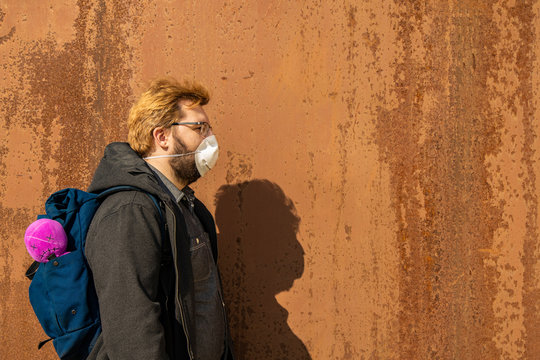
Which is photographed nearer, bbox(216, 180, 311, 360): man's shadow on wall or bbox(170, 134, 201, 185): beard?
bbox(170, 134, 201, 185): beard

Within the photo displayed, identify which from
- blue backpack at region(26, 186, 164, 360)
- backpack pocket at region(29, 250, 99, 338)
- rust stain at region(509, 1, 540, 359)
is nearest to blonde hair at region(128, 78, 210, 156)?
blue backpack at region(26, 186, 164, 360)

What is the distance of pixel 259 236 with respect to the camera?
2166 mm

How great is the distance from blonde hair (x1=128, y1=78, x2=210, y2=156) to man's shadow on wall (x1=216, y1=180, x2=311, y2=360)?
0.57 meters

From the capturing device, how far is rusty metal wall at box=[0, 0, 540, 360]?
2.13 metres

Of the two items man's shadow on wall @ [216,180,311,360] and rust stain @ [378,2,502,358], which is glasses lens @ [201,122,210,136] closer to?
man's shadow on wall @ [216,180,311,360]

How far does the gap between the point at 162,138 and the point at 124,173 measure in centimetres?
26

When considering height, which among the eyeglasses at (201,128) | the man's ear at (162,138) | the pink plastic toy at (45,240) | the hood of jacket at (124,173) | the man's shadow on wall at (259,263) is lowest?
the man's shadow on wall at (259,263)

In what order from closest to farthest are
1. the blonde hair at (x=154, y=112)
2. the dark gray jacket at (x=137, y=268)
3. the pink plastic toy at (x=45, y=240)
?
the dark gray jacket at (x=137, y=268)
the pink plastic toy at (x=45, y=240)
the blonde hair at (x=154, y=112)

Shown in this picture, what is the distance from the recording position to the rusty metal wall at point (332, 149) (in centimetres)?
213

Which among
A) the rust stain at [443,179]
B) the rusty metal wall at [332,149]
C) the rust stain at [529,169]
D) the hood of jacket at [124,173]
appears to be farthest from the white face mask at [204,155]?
the rust stain at [529,169]

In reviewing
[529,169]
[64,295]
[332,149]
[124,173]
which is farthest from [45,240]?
[529,169]

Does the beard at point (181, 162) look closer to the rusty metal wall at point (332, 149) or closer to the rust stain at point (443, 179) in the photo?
the rusty metal wall at point (332, 149)

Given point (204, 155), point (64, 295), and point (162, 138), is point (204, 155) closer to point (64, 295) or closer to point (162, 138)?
point (162, 138)

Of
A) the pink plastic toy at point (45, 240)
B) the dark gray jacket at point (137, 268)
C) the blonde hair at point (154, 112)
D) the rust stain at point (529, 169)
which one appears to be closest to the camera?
the dark gray jacket at point (137, 268)
